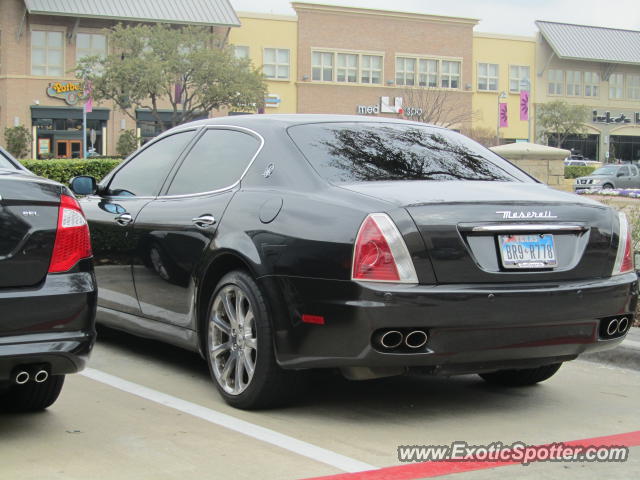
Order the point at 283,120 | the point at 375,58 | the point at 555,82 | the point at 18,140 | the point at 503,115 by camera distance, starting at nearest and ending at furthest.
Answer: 1. the point at 283,120
2. the point at 18,140
3. the point at 503,115
4. the point at 375,58
5. the point at 555,82

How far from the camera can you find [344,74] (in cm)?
6681

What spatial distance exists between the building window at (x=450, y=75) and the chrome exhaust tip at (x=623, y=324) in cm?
6542

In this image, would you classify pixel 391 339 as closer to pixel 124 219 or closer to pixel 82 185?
pixel 124 219

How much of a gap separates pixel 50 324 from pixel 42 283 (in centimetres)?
19

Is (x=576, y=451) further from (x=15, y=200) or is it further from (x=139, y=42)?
(x=139, y=42)

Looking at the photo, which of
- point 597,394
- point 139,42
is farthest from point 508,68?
point 597,394

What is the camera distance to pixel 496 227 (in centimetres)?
480

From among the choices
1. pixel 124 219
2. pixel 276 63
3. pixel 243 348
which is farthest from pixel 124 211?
pixel 276 63

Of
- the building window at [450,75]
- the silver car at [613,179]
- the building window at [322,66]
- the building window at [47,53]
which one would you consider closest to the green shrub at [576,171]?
the silver car at [613,179]

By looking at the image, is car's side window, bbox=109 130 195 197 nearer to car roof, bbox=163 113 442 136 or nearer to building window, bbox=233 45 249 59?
car roof, bbox=163 113 442 136

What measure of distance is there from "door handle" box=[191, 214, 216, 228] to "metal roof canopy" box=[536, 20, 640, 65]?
6972cm

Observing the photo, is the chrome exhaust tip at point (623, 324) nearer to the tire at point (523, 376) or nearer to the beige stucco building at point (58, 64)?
the tire at point (523, 376)

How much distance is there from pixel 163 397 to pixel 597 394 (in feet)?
8.32

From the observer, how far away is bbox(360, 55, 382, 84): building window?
6731cm
